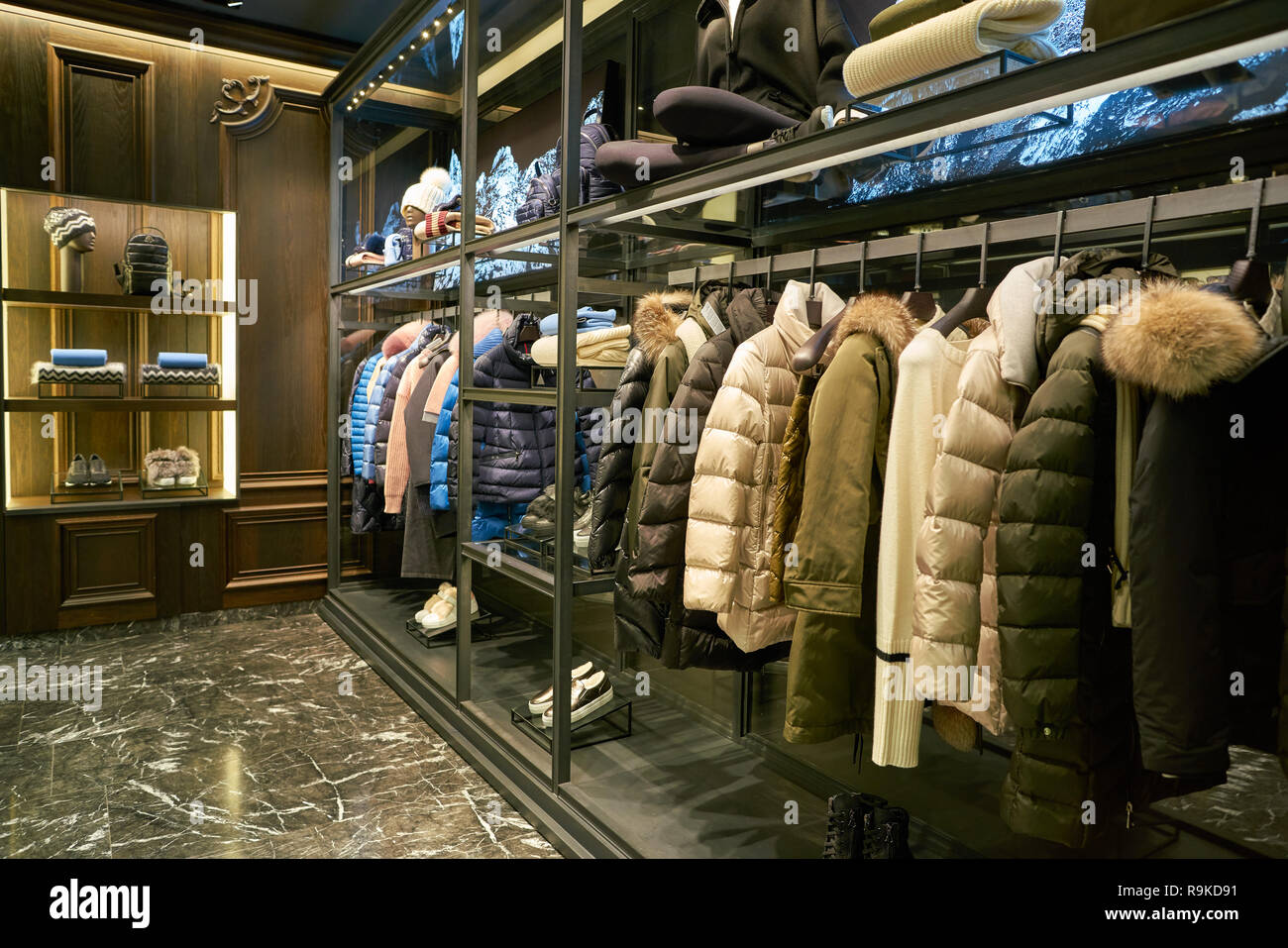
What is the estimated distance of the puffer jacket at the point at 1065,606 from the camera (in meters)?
1.43

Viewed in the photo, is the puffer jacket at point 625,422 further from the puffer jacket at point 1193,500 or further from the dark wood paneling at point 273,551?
the dark wood paneling at point 273,551

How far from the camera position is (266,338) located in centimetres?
494

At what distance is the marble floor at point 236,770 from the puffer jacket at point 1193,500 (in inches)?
69.9

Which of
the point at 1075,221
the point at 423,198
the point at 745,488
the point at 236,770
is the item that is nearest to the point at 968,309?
the point at 1075,221

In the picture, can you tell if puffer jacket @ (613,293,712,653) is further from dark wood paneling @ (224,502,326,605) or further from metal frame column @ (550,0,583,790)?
dark wood paneling @ (224,502,326,605)

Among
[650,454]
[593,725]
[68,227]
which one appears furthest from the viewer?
[68,227]

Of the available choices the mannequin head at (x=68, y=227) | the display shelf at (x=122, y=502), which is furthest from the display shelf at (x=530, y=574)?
the mannequin head at (x=68, y=227)

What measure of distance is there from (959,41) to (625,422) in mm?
1261

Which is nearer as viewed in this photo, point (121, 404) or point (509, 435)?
point (509, 435)

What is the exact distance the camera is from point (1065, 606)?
4.69ft

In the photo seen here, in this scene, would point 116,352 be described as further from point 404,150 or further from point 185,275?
point 404,150

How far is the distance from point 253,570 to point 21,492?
122 centimetres
